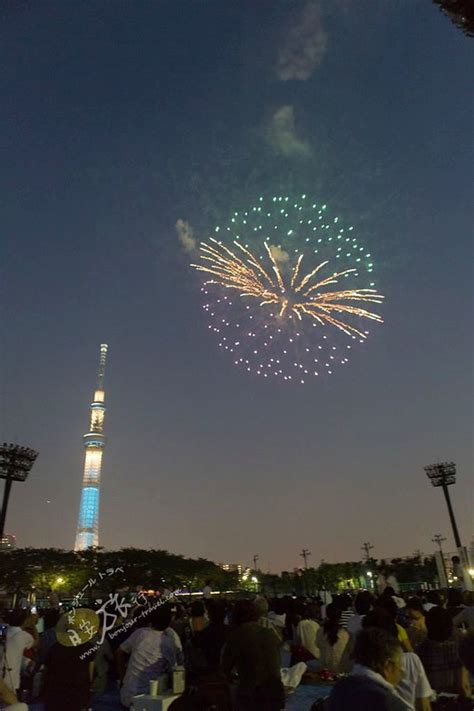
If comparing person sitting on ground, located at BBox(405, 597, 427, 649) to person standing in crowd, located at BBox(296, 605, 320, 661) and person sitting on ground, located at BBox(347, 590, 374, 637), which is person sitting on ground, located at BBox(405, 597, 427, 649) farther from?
person standing in crowd, located at BBox(296, 605, 320, 661)

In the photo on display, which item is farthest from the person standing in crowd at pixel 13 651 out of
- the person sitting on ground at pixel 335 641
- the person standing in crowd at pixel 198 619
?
the person sitting on ground at pixel 335 641

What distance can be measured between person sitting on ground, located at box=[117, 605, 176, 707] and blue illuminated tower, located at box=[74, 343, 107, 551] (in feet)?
446

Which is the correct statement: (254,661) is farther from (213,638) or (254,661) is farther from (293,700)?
(293,700)

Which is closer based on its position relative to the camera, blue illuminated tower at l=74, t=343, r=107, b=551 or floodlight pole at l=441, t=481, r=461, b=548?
floodlight pole at l=441, t=481, r=461, b=548

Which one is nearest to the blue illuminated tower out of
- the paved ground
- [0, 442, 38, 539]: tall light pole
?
[0, 442, 38, 539]: tall light pole

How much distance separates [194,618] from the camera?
309 inches

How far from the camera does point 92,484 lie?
136 m

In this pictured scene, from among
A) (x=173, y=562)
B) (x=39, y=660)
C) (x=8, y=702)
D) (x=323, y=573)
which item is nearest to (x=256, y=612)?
(x=8, y=702)

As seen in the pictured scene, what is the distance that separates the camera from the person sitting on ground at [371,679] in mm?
2801

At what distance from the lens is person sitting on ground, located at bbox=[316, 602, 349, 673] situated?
28.7ft

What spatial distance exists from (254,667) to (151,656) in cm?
220

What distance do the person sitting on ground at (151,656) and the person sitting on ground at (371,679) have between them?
4473 millimetres

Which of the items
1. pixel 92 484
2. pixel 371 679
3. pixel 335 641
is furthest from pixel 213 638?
pixel 92 484

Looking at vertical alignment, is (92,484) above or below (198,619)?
above
